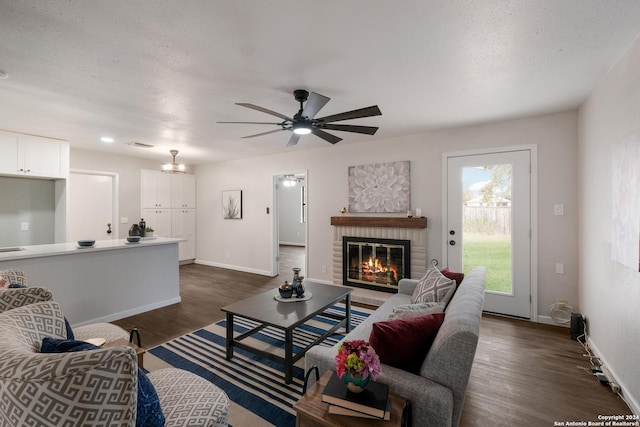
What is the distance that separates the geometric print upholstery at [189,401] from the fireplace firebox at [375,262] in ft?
10.5

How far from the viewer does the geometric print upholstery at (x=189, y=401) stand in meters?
1.28

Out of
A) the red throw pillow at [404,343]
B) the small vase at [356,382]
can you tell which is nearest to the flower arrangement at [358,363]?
the small vase at [356,382]

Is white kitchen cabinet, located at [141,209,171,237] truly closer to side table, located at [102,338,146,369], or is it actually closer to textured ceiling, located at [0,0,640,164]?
textured ceiling, located at [0,0,640,164]

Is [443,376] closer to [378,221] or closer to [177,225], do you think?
[378,221]

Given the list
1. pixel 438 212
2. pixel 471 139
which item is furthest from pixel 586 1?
pixel 438 212

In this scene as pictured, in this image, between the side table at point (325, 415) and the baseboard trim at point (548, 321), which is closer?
the side table at point (325, 415)

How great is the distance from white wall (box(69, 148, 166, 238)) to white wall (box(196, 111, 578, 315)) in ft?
4.38

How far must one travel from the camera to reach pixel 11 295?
4.59 feet

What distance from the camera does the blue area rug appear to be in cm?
200

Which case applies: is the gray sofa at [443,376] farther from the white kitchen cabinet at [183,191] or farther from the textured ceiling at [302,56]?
the white kitchen cabinet at [183,191]

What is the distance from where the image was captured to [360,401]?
3.93 ft

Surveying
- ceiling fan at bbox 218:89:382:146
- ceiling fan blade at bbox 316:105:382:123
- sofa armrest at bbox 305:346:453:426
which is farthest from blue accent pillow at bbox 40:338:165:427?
ceiling fan blade at bbox 316:105:382:123

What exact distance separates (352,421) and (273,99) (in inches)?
106

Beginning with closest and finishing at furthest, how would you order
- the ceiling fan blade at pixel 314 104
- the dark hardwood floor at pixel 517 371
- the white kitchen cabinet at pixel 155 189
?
1. the dark hardwood floor at pixel 517 371
2. the ceiling fan blade at pixel 314 104
3. the white kitchen cabinet at pixel 155 189
